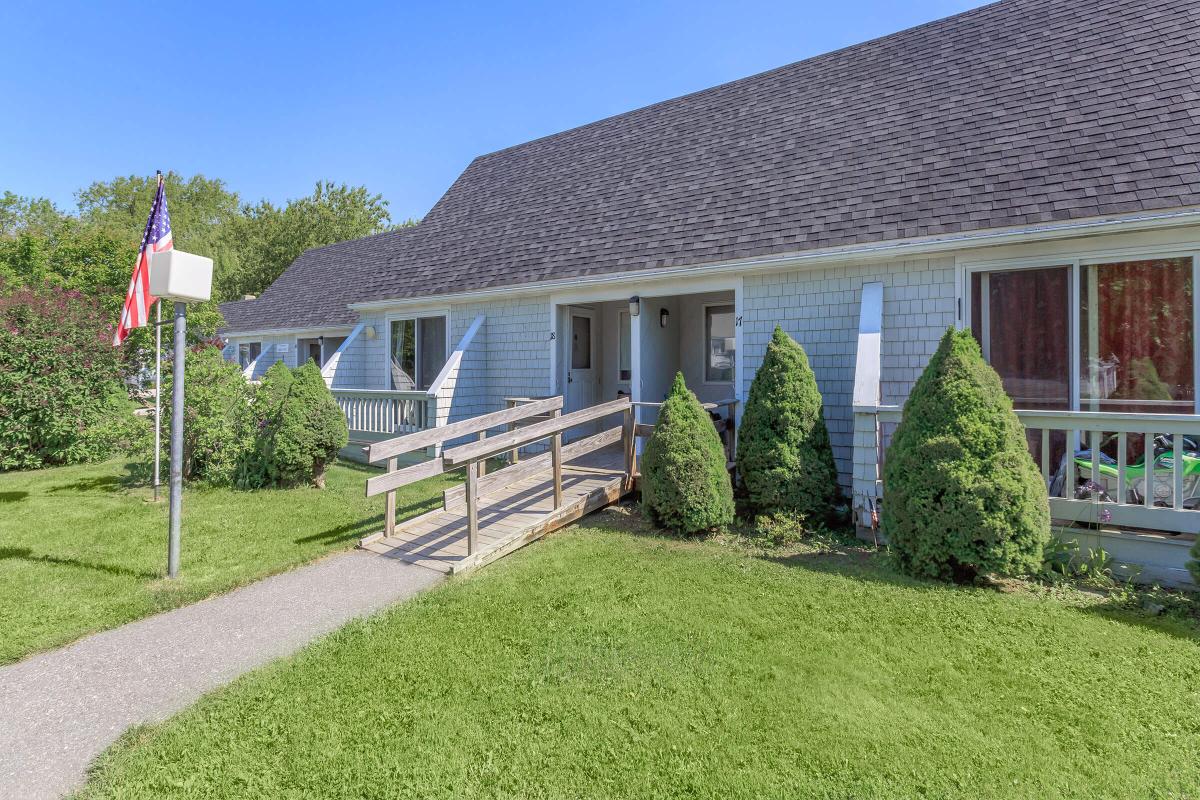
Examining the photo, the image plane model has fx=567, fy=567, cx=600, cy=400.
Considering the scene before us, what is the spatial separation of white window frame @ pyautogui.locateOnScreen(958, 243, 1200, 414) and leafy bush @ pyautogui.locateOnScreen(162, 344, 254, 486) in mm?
9700

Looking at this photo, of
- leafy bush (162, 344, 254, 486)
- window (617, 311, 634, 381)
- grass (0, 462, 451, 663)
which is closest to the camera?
grass (0, 462, 451, 663)

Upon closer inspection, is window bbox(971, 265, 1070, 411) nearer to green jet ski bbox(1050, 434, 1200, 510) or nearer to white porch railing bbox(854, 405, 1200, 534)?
white porch railing bbox(854, 405, 1200, 534)

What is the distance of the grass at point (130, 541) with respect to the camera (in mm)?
4348

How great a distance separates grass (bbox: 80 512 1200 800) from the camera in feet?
8.38

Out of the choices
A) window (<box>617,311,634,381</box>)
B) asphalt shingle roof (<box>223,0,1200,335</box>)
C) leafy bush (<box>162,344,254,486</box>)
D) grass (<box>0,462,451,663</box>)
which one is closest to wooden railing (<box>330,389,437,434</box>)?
grass (<box>0,462,451,663</box>)

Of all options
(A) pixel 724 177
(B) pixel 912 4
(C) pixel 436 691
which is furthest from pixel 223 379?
(B) pixel 912 4

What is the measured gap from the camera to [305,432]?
8.12 m

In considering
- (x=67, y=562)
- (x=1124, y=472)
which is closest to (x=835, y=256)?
(x=1124, y=472)

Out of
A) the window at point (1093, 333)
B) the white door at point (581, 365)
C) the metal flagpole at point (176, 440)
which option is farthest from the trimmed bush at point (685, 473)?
the metal flagpole at point (176, 440)

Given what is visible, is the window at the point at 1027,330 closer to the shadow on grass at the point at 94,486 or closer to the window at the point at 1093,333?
the window at the point at 1093,333

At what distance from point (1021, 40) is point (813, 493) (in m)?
7.77

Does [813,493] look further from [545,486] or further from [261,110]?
[261,110]

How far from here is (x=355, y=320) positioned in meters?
16.3

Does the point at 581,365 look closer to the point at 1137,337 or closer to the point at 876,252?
the point at 876,252
